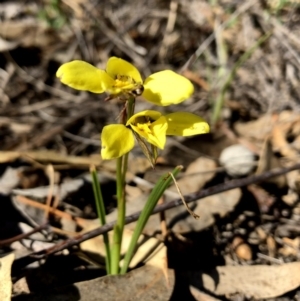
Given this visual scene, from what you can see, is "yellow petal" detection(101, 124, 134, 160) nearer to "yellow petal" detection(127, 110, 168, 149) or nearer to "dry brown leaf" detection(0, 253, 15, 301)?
"yellow petal" detection(127, 110, 168, 149)

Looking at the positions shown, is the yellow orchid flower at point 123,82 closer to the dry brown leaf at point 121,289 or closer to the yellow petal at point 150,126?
the yellow petal at point 150,126

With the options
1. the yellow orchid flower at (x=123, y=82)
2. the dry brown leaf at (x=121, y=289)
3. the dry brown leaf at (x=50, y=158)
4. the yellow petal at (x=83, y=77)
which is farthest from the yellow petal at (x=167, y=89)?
the dry brown leaf at (x=50, y=158)

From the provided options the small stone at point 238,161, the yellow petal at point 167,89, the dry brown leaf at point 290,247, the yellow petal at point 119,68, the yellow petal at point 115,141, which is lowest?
the dry brown leaf at point 290,247

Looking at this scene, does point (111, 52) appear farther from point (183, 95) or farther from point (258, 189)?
point (183, 95)

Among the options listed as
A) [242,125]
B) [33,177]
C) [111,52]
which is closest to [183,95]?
[33,177]

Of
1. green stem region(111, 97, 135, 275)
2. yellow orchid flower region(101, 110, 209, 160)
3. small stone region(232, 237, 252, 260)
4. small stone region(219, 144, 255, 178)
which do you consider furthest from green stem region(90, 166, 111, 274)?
small stone region(219, 144, 255, 178)

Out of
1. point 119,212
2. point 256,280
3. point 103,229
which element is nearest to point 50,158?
point 103,229

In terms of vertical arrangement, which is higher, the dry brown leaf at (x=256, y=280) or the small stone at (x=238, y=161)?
the small stone at (x=238, y=161)

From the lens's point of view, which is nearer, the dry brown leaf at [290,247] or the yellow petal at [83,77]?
the yellow petal at [83,77]
